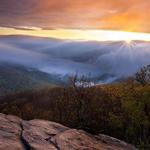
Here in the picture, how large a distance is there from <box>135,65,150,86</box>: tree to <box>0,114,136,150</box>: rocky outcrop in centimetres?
6256

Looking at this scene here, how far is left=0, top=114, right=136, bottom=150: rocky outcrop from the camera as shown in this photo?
23234mm

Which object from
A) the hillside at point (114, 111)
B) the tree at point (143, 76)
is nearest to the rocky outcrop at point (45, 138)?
the hillside at point (114, 111)

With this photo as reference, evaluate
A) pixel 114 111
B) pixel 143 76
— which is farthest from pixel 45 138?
pixel 114 111

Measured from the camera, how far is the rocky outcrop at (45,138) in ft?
76.2

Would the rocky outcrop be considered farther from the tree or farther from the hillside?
the tree

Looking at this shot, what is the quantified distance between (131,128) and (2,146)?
206 feet

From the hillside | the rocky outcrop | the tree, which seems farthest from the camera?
the tree

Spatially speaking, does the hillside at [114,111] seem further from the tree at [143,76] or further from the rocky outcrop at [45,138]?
the rocky outcrop at [45,138]

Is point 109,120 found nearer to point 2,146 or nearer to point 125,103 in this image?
point 125,103

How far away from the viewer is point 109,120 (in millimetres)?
87750

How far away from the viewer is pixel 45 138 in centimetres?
2594

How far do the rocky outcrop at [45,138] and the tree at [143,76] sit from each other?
205 ft

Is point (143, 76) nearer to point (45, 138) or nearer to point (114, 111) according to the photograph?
point (114, 111)

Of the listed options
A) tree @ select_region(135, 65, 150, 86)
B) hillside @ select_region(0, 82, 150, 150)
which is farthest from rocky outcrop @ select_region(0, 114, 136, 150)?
tree @ select_region(135, 65, 150, 86)
